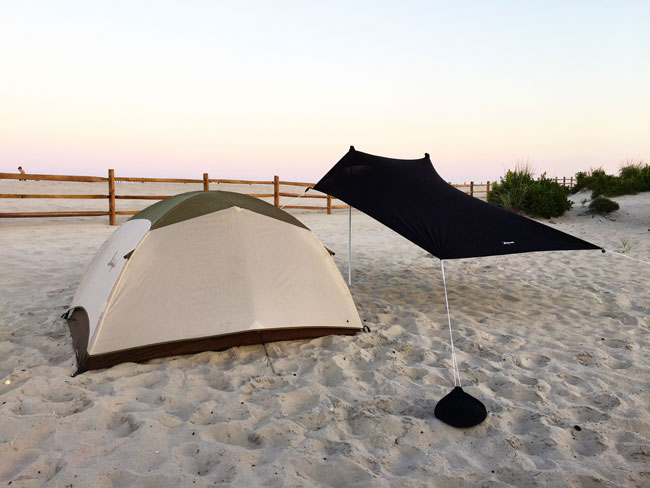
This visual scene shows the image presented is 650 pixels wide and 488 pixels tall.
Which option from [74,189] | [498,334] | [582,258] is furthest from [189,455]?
[74,189]

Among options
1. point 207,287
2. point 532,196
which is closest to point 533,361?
point 207,287

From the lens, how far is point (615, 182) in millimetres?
16516

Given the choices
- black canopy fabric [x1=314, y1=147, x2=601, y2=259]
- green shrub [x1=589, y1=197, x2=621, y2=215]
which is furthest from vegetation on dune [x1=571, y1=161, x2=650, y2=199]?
black canopy fabric [x1=314, y1=147, x2=601, y2=259]

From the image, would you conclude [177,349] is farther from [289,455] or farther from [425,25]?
[425,25]

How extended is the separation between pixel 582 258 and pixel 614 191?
11.5 m

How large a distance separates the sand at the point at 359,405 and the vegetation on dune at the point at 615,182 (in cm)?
1389

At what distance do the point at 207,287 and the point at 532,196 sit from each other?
1119 centimetres

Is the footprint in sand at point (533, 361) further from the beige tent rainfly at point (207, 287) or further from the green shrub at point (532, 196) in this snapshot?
the green shrub at point (532, 196)

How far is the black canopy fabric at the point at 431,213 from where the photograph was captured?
3299mm

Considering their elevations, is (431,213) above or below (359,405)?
above

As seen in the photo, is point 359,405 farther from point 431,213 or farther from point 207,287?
point 431,213

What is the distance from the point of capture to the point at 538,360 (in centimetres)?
295

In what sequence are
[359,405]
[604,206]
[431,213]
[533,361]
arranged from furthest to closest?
[604,206] < [431,213] < [533,361] < [359,405]

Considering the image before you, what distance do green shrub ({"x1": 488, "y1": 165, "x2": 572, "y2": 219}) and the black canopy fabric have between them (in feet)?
27.8
